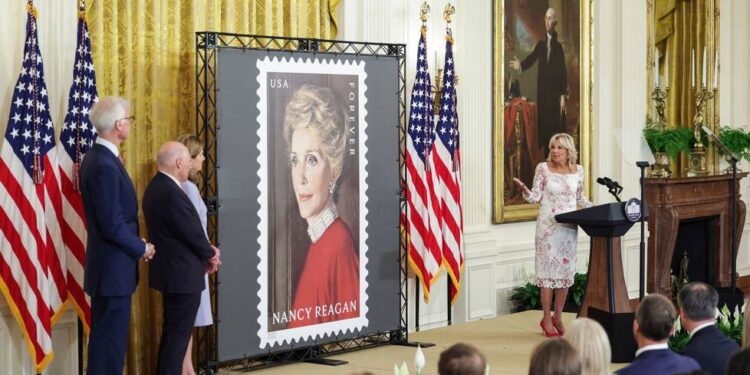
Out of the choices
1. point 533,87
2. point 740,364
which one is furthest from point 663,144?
point 740,364

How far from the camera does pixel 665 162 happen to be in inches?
488

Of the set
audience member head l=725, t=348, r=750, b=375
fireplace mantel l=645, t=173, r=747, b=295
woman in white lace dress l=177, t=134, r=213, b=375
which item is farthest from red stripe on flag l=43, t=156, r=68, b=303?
fireplace mantel l=645, t=173, r=747, b=295

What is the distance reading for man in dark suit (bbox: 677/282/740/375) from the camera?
4953 millimetres

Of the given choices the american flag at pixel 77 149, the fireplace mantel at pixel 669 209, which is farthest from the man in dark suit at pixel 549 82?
the american flag at pixel 77 149

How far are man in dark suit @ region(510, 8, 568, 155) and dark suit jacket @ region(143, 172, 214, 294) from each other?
5.26 meters

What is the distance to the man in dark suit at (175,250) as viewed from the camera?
6.72m

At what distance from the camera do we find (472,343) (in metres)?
8.83

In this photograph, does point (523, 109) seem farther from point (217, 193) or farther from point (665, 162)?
point (217, 193)

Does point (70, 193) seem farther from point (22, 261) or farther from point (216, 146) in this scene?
point (216, 146)

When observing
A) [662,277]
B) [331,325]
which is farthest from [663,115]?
[331,325]

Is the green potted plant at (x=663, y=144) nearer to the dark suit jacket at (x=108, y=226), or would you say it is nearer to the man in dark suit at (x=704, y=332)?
the man in dark suit at (x=704, y=332)

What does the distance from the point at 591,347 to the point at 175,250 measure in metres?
3.52

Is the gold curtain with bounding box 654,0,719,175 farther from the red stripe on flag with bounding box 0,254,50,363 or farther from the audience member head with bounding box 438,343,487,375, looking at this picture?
the audience member head with bounding box 438,343,487,375

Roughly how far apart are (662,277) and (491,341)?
391cm
